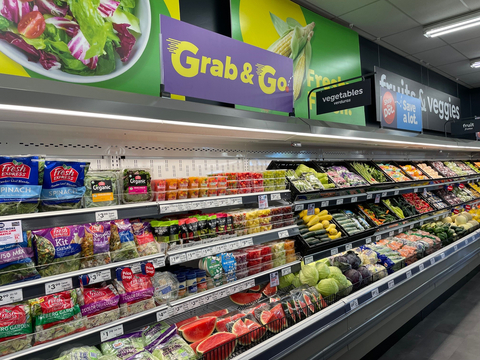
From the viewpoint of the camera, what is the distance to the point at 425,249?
3.73 metres

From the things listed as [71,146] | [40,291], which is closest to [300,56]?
[71,146]

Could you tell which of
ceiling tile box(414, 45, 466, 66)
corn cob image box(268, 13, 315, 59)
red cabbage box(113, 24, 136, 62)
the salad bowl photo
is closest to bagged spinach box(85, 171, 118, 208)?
the salad bowl photo

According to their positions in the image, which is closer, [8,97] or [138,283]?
[8,97]

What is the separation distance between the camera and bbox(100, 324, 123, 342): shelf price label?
5.34 ft

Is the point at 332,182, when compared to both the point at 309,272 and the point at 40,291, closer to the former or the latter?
the point at 309,272

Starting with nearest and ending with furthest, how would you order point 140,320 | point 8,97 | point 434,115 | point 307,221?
point 8,97 → point 140,320 → point 307,221 → point 434,115

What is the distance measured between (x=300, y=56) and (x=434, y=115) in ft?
15.6

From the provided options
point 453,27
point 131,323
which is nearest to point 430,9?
point 453,27

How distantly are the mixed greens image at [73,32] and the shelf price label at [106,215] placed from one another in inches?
50.0

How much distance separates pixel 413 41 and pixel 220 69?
5.19 m

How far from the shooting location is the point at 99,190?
1.76 m

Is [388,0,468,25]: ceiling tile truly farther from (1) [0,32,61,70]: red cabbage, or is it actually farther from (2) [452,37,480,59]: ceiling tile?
(1) [0,32,61,70]: red cabbage

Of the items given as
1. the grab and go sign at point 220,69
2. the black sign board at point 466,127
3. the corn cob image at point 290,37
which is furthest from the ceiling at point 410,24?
the grab and go sign at point 220,69

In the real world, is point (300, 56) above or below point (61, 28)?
above
